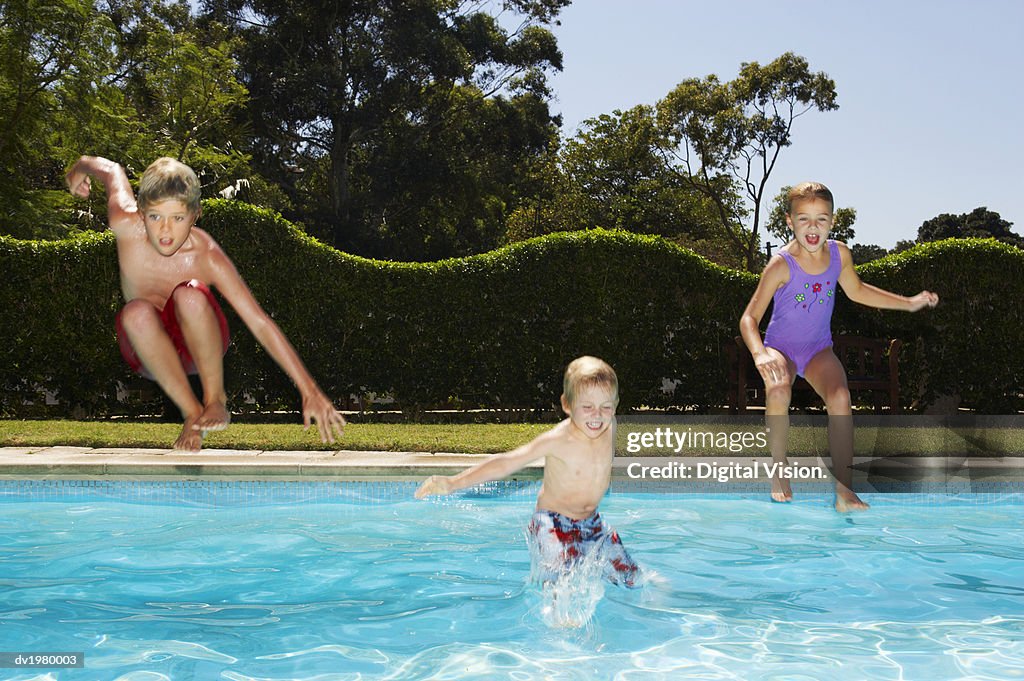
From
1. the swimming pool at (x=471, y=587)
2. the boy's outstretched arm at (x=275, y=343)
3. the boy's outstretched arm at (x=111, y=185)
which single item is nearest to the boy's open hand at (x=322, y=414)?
the boy's outstretched arm at (x=275, y=343)

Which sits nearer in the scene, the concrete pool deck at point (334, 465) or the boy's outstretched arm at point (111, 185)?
the boy's outstretched arm at point (111, 185)

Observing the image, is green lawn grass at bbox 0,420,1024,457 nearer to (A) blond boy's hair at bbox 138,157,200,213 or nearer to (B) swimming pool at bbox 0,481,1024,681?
(B) swimming pool at bbox 0,481,1024,681

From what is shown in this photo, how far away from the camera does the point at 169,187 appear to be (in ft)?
11.3

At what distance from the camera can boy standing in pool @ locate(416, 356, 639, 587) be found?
4.16 meters

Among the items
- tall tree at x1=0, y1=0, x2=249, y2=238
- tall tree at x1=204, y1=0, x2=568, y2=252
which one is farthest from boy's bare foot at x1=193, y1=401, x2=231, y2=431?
tall tree at x1=204, y1=0, x2=568, y2=252

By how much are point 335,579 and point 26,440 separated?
459 cm

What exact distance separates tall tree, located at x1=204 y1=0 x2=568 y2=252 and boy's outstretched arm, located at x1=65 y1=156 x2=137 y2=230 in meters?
26.5

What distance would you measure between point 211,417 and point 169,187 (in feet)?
2.87

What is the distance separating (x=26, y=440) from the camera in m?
8.92

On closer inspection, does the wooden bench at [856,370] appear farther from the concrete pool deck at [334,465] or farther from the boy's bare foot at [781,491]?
the boy's bare foot at [781,491]

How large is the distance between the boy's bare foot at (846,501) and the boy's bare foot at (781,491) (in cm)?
38

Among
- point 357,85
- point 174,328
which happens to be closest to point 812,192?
point 174,328

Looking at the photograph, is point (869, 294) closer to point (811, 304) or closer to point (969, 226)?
point (811, 304)

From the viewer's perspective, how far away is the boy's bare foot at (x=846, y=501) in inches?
281
